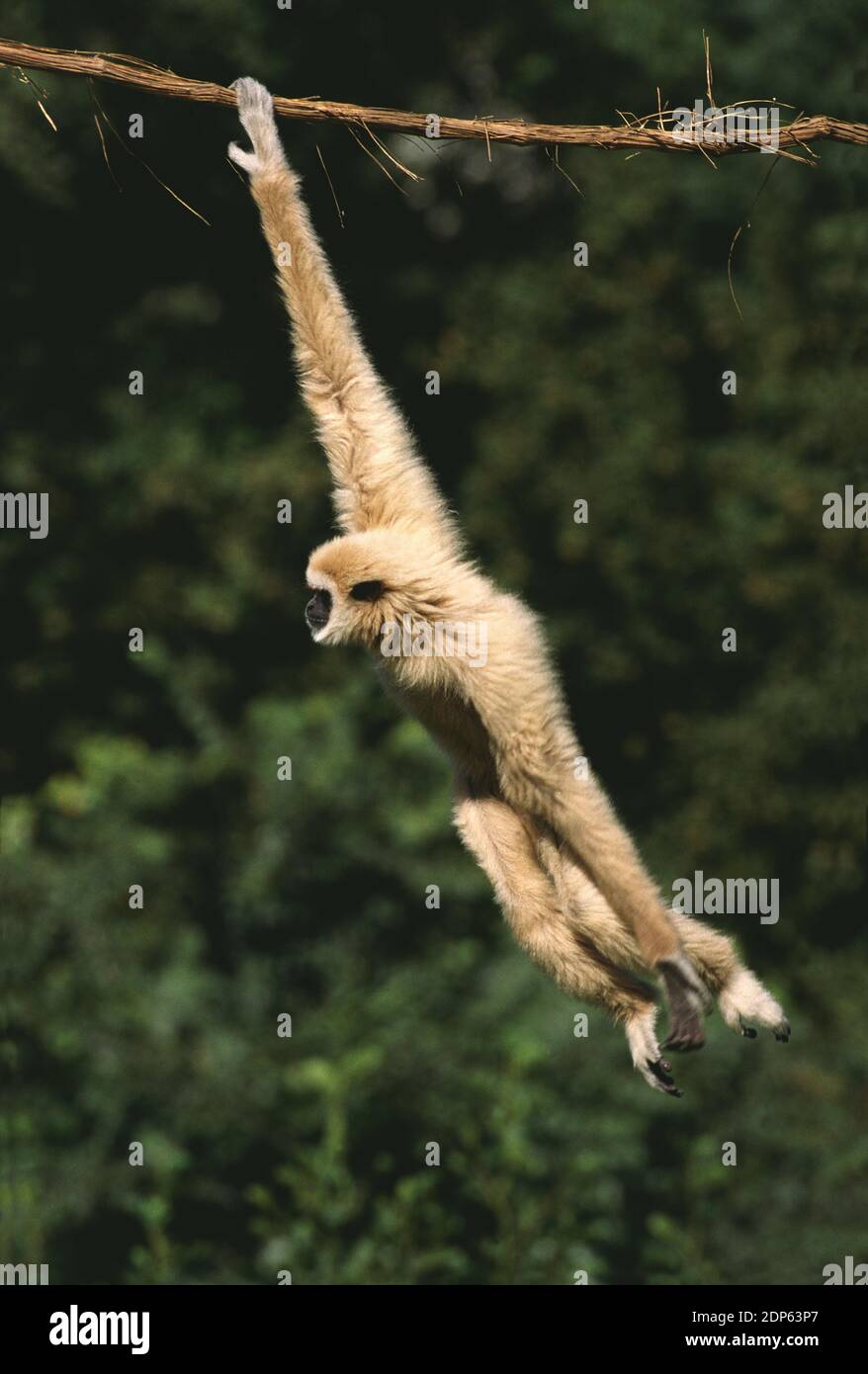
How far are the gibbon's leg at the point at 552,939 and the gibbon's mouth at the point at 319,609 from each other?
34.6 inches

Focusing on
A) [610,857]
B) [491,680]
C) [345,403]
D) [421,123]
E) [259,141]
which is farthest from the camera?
[345,403]

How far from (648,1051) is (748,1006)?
0.40 meters

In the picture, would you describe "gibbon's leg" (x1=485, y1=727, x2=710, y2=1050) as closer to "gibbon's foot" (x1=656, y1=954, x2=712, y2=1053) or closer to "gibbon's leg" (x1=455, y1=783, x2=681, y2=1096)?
"gibbon's foot" (x1=656, y1=954, x2=712, y2=1053)

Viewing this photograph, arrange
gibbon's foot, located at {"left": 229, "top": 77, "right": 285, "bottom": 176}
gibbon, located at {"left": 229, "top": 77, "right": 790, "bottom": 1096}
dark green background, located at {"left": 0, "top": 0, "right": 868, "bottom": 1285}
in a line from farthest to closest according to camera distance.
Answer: dark green background, located at {"left": 0, "top": 0, "right": 868, "bottom": 1285}, gibbon's foot, located at {"left": 229, "top": 77, "right": 285, "bottom": 176}, gibbon, located at {"left": 229, "top": 77, "right": 790, "bottom": 1096}

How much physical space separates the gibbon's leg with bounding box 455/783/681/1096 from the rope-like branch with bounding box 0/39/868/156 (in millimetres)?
2095

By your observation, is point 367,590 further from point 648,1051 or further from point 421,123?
point 648,1051

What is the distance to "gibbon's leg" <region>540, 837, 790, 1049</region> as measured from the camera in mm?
4867

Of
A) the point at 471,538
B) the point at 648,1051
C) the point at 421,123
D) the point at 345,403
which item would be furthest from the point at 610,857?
the point at 471,538

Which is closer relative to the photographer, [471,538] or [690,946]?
[690,946]

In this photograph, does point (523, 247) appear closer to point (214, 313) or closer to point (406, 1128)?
point (214, 313)

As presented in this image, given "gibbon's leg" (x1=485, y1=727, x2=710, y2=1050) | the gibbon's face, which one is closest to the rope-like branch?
the gibbon's face

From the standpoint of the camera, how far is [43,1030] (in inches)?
397

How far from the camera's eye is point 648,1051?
4754mm

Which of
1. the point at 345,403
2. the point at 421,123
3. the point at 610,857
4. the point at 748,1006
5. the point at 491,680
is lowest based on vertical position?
the point at 748,1006
